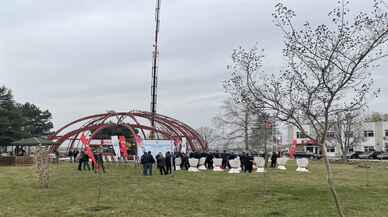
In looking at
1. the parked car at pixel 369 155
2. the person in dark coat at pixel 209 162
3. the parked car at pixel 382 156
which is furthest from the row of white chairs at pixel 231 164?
the parked car at pixel 369 155

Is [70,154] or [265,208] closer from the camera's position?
[265,208]

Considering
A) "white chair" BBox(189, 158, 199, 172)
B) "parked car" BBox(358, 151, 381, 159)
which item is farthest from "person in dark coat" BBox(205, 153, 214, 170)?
"parked car" BBox(358, 151, 381, 159)

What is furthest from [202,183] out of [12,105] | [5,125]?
[12,105]

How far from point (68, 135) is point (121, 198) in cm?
2876

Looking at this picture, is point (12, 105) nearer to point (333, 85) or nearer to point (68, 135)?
point (68, 135)

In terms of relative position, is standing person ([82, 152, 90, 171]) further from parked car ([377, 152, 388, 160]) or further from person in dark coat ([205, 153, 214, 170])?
parked car ([377, 152, 388, 160])

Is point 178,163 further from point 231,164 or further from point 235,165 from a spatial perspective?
point 235,165

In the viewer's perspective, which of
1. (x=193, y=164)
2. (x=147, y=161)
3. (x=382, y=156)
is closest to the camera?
(x=147, y=161)

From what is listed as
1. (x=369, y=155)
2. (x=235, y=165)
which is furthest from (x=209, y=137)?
(x=235, y=165)

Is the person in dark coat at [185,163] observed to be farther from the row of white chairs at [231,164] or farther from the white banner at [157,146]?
the white banner at [157,146]

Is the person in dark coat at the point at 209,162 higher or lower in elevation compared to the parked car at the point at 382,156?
lower

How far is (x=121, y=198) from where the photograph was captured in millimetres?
15812

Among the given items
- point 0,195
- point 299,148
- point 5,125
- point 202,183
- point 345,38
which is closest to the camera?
point 345,38

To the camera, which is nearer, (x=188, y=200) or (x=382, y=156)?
(x=188, y=200)
